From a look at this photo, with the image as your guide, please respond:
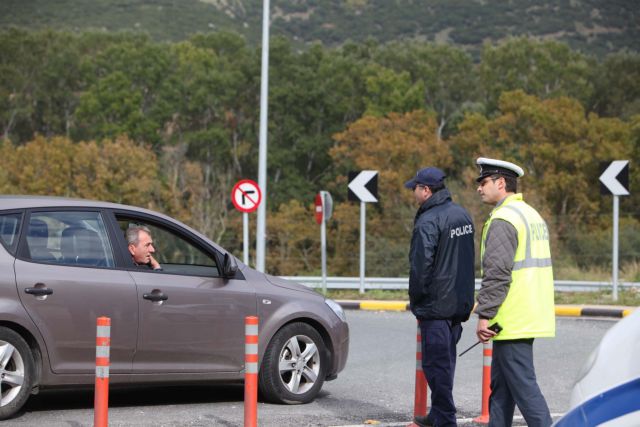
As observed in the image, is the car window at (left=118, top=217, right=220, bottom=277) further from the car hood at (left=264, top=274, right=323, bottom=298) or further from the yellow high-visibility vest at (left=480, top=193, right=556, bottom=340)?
the yellow high-visibility vest at (left=480, top=193, right=556, bottom=340)

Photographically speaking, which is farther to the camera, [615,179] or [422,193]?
[615,179]

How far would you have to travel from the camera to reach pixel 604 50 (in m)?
142

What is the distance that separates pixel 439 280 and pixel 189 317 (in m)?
2.35

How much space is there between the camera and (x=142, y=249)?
9.49m

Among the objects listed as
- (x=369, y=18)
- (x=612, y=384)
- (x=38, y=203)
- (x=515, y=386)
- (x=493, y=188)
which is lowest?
(x=515, y=386)

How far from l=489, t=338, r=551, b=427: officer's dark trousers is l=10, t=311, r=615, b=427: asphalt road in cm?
195

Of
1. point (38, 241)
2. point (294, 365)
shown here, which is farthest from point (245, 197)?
point (38, 241)

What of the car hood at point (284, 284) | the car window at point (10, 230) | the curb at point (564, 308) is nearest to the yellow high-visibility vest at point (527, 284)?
the car hood at point (284, 284)

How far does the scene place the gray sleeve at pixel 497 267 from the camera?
23.1 ft

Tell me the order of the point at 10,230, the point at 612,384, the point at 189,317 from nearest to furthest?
the point at 612,384 < the point at 10,230 < the point at 189,317

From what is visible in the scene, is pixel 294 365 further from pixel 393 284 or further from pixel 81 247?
pixel 393 284

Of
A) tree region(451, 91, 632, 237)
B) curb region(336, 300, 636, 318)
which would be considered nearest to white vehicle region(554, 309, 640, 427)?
curb region(336, 300, 636, 318)

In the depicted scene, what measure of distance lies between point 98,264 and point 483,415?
310 centimetres

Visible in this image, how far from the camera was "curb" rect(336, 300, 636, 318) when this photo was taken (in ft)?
64.9
